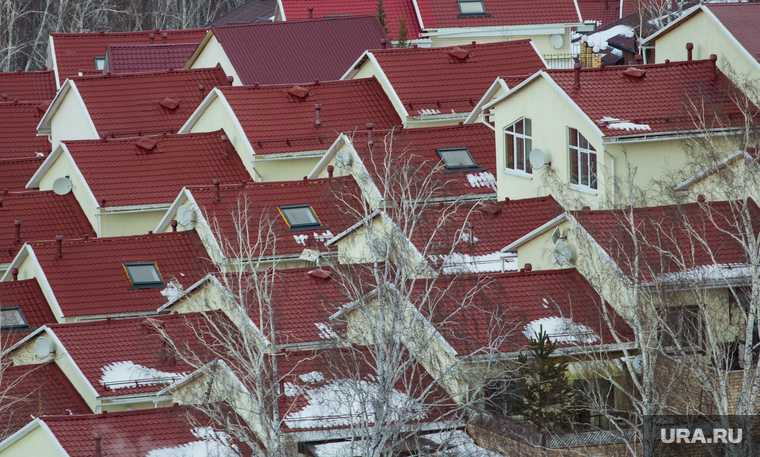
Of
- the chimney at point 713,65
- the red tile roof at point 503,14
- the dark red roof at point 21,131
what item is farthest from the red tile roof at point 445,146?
the dark red roof at point 21,131

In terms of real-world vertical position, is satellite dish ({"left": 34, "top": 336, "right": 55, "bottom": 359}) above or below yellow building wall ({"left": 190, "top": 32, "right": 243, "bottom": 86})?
below

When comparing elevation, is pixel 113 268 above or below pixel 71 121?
below

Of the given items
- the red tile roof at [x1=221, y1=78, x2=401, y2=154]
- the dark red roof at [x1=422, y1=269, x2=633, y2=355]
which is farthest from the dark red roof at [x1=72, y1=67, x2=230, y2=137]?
the dark red roof at [x1=422, y1=269, x2=633, y2=355]

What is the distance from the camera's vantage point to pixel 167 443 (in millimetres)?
24906

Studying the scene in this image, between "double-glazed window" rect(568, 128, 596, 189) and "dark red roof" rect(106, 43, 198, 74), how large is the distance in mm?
23879

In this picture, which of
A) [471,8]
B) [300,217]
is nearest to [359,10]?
[471,8]

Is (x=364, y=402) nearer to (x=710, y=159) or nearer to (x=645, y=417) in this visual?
(x=645, y=417)

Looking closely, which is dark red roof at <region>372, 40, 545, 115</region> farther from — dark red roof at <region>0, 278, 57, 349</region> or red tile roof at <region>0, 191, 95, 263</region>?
dark red roof at <region>0, 278, 57, 349</region>

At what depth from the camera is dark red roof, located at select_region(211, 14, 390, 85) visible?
47531 millimetres

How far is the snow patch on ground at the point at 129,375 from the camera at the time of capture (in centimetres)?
2878

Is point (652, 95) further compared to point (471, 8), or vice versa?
point (471, 8)

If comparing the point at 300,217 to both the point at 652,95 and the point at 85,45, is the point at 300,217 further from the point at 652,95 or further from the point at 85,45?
the point at 85,45

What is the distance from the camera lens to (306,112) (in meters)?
42.0

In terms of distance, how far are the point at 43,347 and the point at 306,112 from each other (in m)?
15.0
